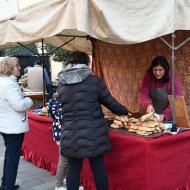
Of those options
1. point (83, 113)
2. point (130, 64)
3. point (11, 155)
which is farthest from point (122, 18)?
point (130, 64)

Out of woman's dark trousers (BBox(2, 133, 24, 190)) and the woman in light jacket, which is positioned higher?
the woman in light jacket

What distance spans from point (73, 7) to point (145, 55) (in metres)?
2.33

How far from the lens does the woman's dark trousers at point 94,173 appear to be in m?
3.47

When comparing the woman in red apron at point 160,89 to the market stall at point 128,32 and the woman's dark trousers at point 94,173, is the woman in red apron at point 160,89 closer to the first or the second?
the market stall at point 128,32

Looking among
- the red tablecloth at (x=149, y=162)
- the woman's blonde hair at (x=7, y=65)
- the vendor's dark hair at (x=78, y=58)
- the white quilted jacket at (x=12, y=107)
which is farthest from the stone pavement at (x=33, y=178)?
the vendor's dark hair at (x=78, y=58)

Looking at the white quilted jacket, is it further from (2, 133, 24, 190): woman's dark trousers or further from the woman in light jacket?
(2, 133, 24, 190): woman's dark trousers

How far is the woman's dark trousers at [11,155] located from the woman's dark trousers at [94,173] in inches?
33.3

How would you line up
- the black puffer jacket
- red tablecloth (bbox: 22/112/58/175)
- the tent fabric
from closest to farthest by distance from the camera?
the tent fabric
the black puffer jacket
red tablecloth (bbox: 22/112/58/175)

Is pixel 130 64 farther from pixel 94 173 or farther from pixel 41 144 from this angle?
pixel 94 173

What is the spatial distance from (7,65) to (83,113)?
114 centimetres

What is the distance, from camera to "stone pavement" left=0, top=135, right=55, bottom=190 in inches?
183

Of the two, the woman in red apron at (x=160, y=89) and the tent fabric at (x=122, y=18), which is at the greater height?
the tent fabric at (x=122, y=18)

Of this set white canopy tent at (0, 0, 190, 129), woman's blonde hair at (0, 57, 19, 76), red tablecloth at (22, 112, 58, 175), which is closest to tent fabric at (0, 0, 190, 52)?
white canopy tent at (0, 0, 190, 129)

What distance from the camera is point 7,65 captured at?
3.89 meters
